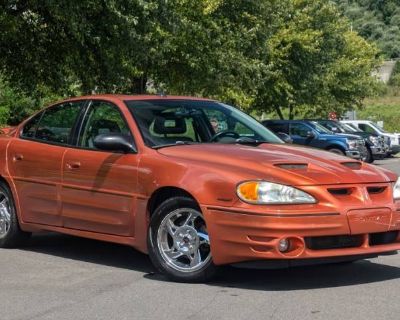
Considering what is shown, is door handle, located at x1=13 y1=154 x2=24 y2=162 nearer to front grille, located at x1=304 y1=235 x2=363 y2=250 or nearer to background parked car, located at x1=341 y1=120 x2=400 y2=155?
front grille, located at x1=304 y1=235 x2=363 y2=250

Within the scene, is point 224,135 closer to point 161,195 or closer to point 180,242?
point 161,195

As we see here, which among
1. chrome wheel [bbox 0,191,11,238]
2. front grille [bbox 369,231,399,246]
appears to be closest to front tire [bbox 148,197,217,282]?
front grille [bbox 369,231,399,246]

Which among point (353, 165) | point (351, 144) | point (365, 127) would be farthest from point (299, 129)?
point (353, 165)

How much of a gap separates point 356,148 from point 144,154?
1902cm

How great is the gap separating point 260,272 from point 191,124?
1577 millimetres

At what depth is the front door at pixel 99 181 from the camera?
260 inches

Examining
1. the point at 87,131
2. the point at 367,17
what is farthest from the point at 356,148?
the point at 367,17

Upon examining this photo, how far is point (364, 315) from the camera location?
5.20 meters

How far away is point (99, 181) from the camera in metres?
6.82

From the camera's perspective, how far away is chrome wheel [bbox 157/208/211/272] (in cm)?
616

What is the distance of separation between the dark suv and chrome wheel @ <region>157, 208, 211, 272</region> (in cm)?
1794

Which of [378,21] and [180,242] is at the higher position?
[378,21]

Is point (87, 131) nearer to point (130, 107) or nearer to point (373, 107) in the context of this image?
point (130, 107)

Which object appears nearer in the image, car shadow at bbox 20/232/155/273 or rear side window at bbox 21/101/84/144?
car shadow at bbox 20/232/155/273
